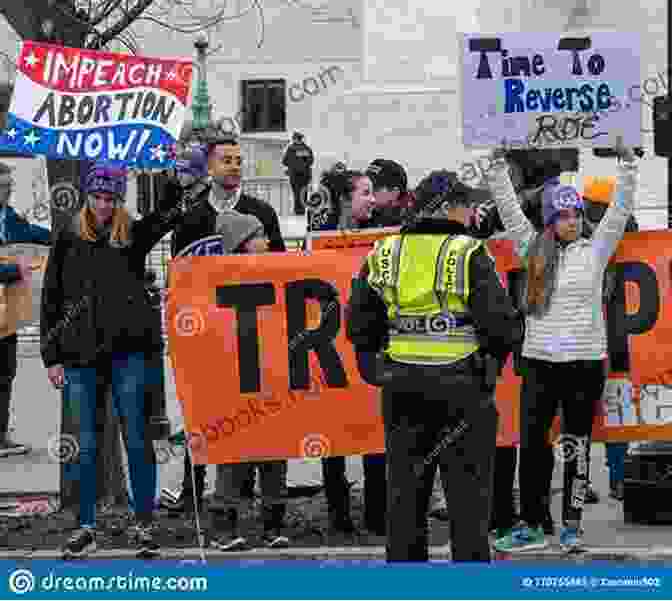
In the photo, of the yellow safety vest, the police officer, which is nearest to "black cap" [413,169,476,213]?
the police officer

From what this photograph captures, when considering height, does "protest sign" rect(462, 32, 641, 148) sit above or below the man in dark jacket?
above

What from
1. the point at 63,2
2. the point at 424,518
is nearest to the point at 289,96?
the point at 63,2

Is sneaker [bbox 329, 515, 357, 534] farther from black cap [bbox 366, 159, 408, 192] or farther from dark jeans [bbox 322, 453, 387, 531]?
black cap [bbox 366, 159, 408, 192]

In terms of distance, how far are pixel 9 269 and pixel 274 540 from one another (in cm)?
424

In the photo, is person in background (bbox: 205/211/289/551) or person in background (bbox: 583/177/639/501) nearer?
person in background (bbox: 205/211/289/551)

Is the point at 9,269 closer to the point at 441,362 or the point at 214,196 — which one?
the point at 214,196

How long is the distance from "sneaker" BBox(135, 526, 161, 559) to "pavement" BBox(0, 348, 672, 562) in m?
0.06

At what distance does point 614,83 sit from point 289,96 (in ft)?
133

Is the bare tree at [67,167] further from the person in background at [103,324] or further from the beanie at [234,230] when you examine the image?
the beanie at [234,230]

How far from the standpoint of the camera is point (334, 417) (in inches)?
368

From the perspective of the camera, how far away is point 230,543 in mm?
9250

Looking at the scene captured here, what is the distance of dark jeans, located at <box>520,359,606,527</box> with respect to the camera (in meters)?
9.18

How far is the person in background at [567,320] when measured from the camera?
915cm

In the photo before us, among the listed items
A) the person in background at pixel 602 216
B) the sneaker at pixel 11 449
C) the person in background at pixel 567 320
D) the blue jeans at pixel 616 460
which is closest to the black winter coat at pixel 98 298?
the person in background at pixel 567 320
